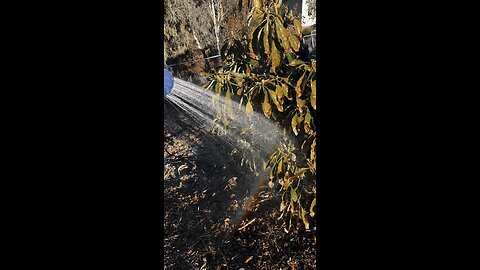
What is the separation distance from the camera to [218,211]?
11.2ft

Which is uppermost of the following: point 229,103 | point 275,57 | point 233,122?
point 275,57

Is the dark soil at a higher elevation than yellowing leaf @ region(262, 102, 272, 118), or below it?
below

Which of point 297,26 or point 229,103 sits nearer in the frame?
point 297,26

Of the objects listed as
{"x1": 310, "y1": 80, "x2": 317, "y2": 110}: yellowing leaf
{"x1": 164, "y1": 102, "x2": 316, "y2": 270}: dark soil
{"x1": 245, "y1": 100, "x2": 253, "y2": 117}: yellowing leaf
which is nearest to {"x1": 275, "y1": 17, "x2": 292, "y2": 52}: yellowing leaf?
{"x1": 310, "y1": 80, "x2": 317, "y2": 110}: yellowing leaf

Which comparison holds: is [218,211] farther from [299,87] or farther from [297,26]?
[297,26]

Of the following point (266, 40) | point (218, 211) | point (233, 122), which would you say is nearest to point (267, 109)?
point (233, 122)

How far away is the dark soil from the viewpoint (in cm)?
339

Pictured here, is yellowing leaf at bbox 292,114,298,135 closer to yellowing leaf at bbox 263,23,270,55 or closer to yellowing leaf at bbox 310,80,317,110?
yellowing leaf at bbox 310,80,317,110

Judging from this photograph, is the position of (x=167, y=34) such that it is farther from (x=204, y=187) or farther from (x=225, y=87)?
(x=204, y=187)

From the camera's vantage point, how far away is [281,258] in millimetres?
3385

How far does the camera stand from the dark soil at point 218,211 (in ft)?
11.1

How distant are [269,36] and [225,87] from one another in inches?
14.7

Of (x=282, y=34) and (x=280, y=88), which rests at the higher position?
(x=282, y=34)

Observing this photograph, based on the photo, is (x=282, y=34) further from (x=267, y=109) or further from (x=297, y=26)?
(x=267, y=109)
